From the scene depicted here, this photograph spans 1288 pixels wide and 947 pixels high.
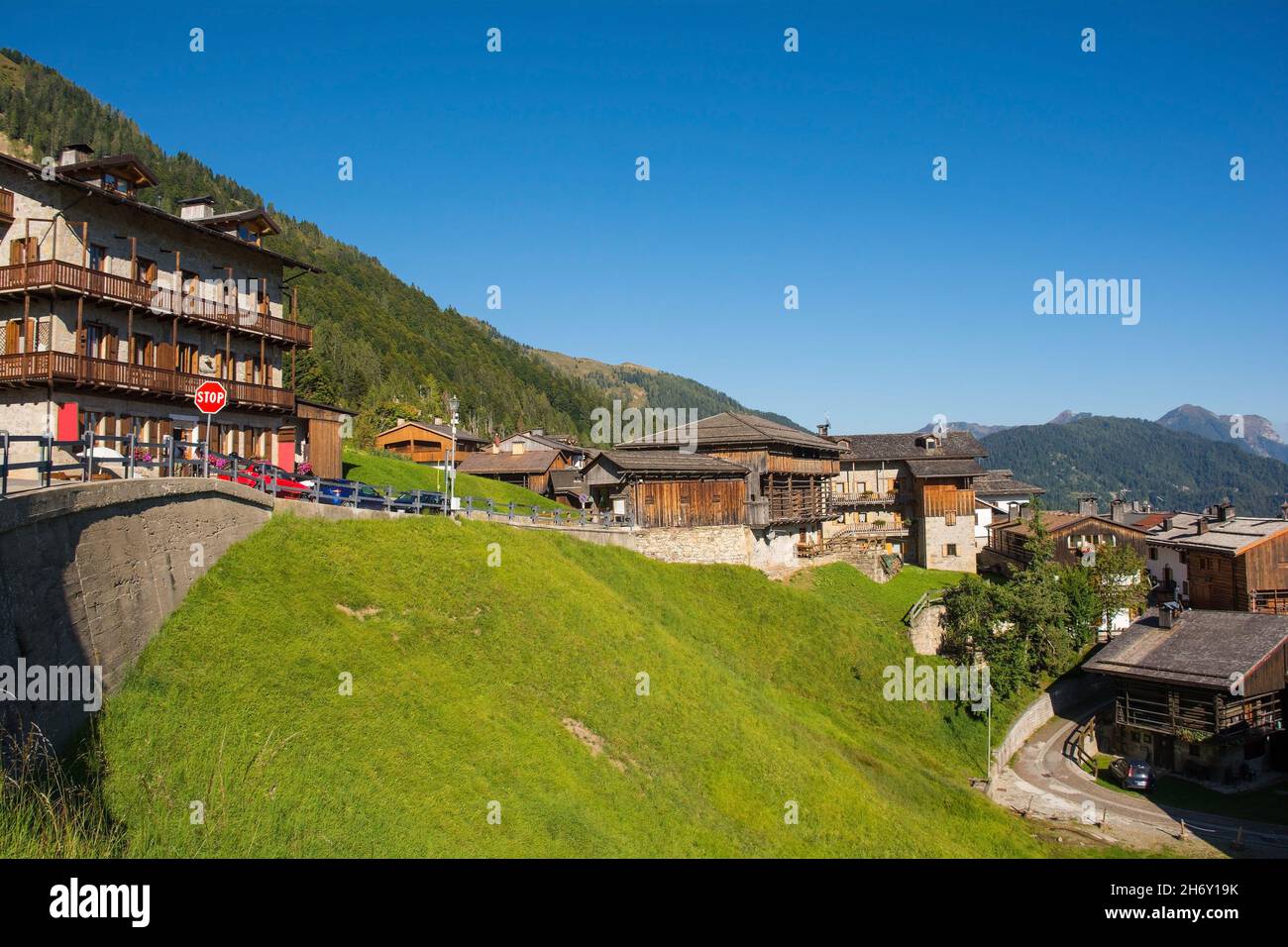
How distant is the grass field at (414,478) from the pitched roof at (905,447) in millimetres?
28254

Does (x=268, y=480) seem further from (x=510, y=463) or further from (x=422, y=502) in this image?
(x=510, y=463)

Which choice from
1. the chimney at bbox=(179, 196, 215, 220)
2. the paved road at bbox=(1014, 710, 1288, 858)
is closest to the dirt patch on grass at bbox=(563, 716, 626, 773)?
the paved road at bbox=(1014, 710, 1288, 858)

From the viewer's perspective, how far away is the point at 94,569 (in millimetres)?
17172

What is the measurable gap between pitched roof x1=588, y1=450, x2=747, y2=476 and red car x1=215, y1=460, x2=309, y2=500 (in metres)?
17.5

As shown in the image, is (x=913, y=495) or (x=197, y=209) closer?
(x=197, y=209)

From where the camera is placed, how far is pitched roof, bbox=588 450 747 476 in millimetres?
43188

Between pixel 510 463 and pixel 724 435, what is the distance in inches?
1195

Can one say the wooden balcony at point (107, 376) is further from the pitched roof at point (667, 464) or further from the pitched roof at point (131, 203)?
the pitched roof at point (667, 464)

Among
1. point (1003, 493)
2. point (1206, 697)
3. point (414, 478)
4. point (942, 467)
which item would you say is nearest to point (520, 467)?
point (414, 478)
